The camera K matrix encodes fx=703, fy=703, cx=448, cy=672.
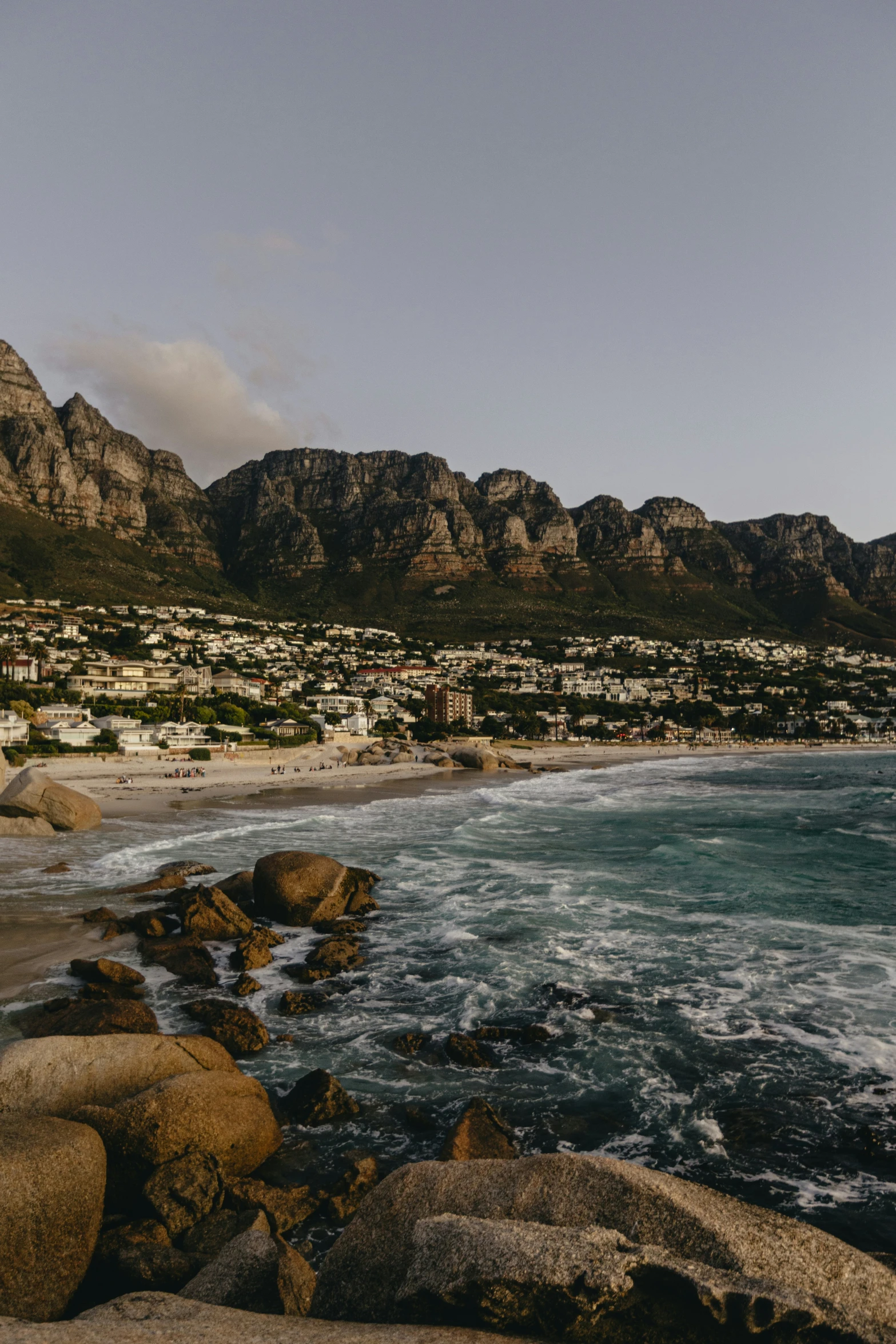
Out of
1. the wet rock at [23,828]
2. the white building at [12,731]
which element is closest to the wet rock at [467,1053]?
the wet rock at [23,828]

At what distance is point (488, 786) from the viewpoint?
61156 millimetres

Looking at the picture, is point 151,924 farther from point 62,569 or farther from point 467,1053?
point 62,569

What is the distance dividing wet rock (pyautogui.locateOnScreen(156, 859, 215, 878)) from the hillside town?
144ft

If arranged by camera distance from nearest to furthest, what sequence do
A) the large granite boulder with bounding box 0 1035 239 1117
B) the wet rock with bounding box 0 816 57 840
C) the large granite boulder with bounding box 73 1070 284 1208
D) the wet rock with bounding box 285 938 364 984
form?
the large granite boulder with bounding box 73 1070 284 1208, the large granite boulder with bounding box 0 1035 239 1117, the wet rock with bounding box 285 938 364 984, the wet rock with bounding box 0 816 57 840

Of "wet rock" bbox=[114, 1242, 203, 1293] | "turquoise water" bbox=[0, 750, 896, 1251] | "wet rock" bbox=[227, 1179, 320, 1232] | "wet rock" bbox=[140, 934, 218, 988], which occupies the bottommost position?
"turquoise water" bbox=[0, 750, 896, 1251]

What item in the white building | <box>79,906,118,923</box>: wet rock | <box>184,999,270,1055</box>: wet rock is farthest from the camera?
the white building

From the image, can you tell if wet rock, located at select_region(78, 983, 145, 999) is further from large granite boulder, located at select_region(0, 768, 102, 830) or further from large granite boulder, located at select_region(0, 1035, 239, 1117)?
large granite boulder, located at select_region(0, 768, 102, 830)

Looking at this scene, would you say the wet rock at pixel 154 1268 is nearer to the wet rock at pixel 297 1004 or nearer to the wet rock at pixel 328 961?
the wet rock at pixel 297 1004

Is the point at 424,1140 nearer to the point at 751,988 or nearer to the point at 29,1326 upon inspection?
the point at 29,1326

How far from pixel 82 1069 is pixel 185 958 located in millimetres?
7588

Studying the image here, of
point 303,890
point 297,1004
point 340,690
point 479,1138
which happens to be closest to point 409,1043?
point 297,1004

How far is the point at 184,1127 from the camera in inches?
343

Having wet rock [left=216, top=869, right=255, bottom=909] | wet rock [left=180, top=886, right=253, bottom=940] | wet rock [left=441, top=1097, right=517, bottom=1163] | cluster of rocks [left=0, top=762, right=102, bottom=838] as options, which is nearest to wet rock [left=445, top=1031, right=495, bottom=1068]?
wet rock [left=441, top=1097, right=517, bottom=1163]

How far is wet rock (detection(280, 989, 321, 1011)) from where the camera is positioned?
14484 millimetres
